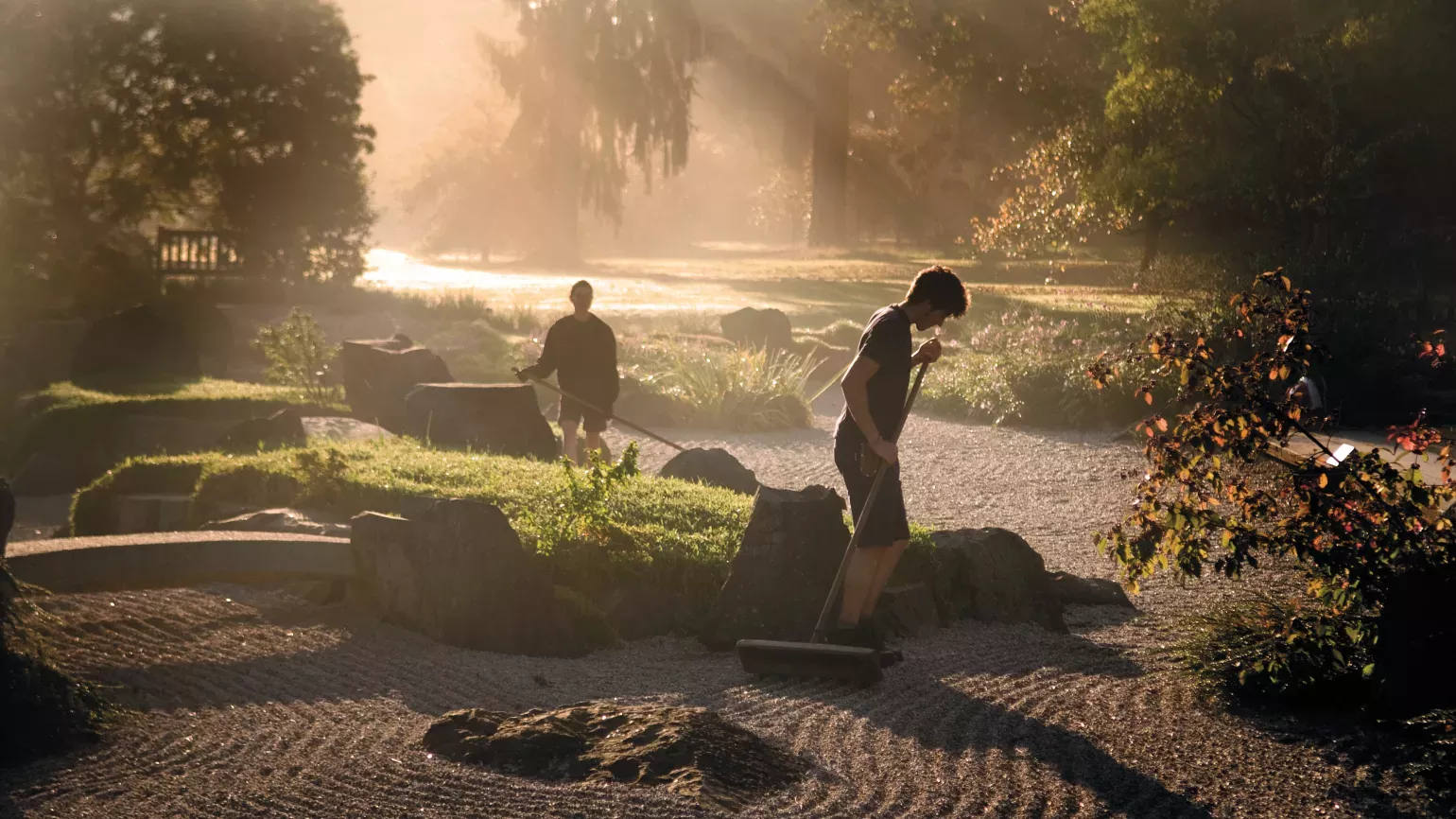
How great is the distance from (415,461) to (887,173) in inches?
1346

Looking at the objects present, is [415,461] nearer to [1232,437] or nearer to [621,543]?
[621,543]

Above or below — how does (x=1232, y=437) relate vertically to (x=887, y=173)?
below

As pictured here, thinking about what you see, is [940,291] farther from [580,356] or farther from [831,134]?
[831,134]

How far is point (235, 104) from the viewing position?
Result: 27.8m

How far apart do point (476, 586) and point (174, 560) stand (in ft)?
4.81

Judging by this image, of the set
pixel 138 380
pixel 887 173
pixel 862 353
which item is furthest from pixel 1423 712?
pixel 887 173

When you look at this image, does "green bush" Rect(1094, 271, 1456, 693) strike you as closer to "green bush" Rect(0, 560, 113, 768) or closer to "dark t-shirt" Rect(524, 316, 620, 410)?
"green bush" Rect(0, 560, 113, 768)

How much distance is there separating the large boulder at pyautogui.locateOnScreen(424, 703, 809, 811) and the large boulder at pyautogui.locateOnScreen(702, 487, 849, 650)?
168 cm

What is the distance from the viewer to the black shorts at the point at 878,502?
642 cm

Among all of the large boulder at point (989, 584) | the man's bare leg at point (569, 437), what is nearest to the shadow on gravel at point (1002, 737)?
the large boulder at point (989, 584)

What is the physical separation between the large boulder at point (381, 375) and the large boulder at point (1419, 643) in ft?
32.9

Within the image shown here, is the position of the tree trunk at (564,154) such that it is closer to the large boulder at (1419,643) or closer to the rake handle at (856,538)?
the rake handle at (856,538)

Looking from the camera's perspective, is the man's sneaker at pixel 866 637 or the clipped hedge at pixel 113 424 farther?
the clipped hedge at pixel 113 424

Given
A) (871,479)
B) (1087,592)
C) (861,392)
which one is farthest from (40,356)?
(861,392)
